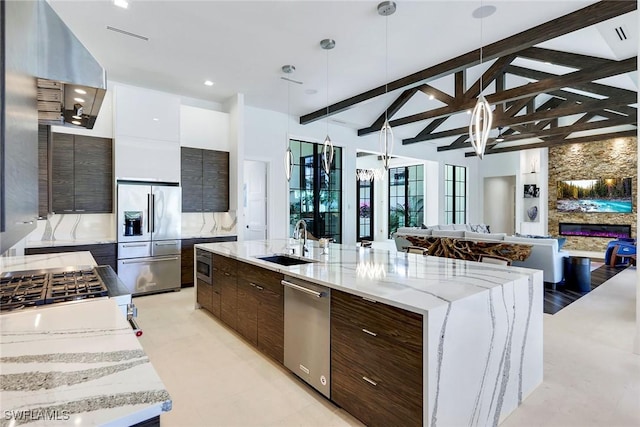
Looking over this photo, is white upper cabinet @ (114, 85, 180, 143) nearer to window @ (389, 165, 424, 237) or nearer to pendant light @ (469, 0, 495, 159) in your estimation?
pendant light @ (469, 0, 495, 159)

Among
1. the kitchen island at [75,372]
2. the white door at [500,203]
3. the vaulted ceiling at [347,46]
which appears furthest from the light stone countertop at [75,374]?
the white door at [500,203]

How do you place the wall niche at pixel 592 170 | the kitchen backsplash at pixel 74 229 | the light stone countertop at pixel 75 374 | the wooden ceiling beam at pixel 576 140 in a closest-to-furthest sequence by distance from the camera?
the light stone countertop at pixel 75 374 → the kitchen backsplash at pixel 74 229 → the wooden ceiling beam at pixel 576 140 → the wall niche at pixel 592 170

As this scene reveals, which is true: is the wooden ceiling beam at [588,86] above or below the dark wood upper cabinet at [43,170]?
above

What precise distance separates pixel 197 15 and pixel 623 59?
5.36m

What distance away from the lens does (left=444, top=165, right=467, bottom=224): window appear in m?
10.8

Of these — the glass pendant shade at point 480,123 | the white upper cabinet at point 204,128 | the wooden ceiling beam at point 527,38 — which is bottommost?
the glass pendant shade at point 480,123

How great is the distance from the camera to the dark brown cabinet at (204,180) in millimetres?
5445

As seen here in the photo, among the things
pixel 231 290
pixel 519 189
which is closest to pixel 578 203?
pixel 519 189

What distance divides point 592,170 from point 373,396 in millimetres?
10986

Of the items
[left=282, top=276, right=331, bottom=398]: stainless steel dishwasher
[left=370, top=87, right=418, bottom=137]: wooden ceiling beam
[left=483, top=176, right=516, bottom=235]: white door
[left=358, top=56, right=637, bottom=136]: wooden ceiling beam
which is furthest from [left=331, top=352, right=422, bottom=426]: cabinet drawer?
[left=483, top=176, right=516, bottom=235]: white door

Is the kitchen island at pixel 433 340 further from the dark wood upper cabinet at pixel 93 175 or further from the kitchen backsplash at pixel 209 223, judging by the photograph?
the dark wood upper cabinet at pixel 93 175

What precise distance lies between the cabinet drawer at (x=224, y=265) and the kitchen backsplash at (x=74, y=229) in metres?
2.07

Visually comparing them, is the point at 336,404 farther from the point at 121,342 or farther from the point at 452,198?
the point at 452,198

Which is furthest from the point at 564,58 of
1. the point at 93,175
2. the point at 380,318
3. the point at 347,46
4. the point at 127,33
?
the point at 93,175
